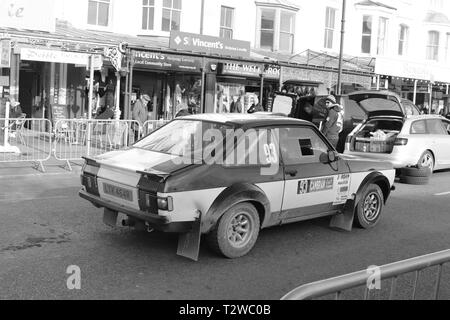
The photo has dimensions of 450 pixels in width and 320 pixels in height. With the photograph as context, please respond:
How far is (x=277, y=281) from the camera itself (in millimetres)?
5027

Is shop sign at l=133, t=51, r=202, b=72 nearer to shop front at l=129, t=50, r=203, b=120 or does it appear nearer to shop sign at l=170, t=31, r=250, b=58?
shop sign at l=170, t=31, r=250, b=58

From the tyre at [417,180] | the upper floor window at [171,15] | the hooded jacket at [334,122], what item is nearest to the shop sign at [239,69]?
the upper floor window at [171,15]

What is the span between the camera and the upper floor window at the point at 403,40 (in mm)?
29297

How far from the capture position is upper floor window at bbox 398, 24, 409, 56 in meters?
29.3

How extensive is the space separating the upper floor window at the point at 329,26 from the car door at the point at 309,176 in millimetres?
20026

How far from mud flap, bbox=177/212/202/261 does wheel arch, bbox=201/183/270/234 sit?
0.06m

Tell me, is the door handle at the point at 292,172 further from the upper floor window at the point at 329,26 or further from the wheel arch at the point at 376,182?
the upper floor window at the point at 329,26

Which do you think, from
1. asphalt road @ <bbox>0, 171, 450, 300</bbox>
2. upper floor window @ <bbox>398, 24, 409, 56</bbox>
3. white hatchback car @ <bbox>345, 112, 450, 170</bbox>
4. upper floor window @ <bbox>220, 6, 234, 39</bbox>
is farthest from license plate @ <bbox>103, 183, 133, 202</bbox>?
upper floor window @ <bbox>398, 24, 409, 56</bbox>
